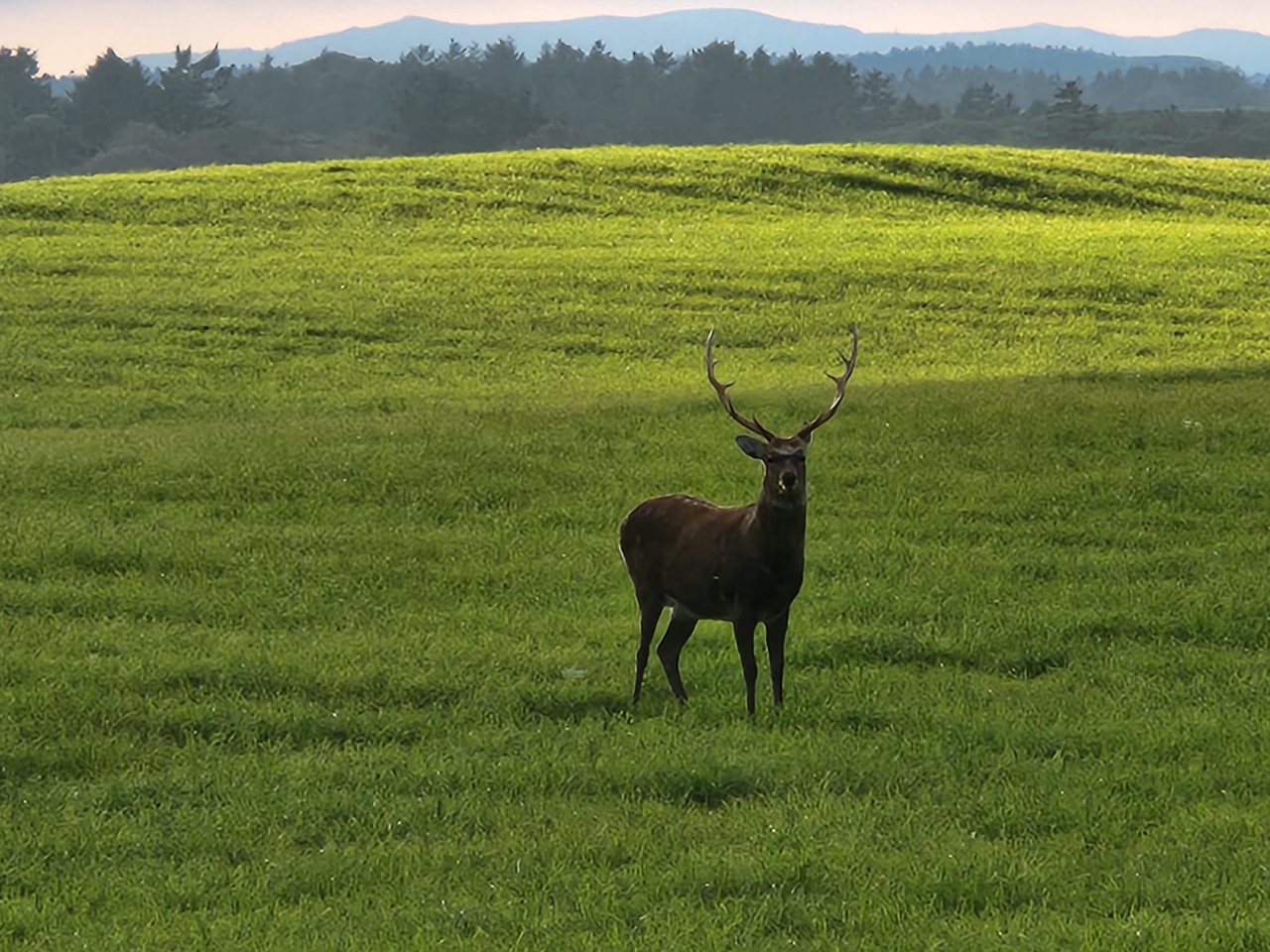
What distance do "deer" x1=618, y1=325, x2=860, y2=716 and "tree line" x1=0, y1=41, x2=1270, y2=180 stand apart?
105028 mm

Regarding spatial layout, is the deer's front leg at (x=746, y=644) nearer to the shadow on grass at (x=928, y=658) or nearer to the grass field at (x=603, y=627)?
the grass field at (x=603, y=627)

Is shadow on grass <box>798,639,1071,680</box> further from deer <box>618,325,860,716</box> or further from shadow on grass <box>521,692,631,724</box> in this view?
shadow on grass <box>521,692,631,724</box>

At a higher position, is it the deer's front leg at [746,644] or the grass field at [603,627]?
the deer's front leg at [746,644]

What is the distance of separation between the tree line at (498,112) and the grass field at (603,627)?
89.6 m

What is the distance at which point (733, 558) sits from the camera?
31.1 feet

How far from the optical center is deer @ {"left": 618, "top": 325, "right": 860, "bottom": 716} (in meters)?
9.22

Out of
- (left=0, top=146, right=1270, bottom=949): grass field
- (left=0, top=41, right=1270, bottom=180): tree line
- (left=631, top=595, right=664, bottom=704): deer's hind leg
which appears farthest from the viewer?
(left=0, top=41, right=1270, bottom=180): tree line

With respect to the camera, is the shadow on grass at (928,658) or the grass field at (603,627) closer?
the grass field at (603,627)

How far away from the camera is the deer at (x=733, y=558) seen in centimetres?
922

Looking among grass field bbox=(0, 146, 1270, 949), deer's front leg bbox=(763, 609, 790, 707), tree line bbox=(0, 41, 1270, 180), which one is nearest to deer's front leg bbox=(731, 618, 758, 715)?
deer's front leg bbox=(763, 609, 790, 707)

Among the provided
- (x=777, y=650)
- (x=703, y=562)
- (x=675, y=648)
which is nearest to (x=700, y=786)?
(x=777, y=650)

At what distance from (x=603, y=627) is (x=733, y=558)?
247 centimetres

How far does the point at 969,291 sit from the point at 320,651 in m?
20.9

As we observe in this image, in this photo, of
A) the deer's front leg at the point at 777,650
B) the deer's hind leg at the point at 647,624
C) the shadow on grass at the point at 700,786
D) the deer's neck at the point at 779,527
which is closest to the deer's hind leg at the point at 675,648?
the deer's hind leg at the point at 647,624
